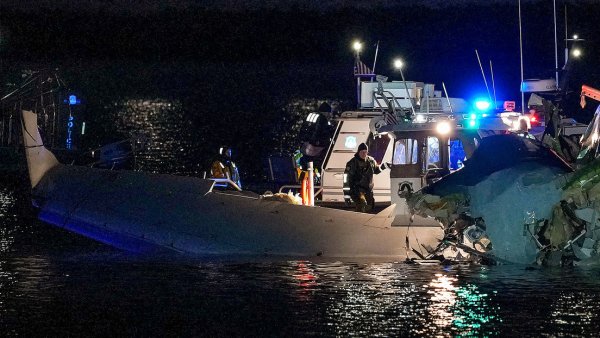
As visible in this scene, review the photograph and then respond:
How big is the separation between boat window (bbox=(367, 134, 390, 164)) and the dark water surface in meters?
3.93

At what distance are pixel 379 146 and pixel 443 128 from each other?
3.00 m

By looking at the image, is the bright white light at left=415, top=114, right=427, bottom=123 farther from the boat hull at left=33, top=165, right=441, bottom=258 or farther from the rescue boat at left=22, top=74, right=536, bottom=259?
the boat hull at left=33, top=165, right=441, bottom=258

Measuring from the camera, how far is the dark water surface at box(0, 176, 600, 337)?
54.3ft

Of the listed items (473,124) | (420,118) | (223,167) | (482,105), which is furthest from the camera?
(223,167)

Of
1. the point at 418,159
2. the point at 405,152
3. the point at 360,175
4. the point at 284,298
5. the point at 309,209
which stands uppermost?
the point at 405,152

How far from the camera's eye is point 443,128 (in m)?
22.8

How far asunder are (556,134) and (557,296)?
19.3 ft

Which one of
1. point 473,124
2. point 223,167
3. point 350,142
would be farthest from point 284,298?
point 223,167

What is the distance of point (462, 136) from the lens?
2244 centimetres

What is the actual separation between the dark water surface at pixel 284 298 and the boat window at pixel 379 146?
393 cm

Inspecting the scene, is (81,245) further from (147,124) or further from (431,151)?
(147,124)

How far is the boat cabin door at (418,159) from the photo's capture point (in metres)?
22.6

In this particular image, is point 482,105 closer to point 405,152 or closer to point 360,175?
point 405,152

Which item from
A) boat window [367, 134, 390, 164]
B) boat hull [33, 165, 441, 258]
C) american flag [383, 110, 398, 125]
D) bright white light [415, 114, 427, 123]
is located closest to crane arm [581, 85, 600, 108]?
bright white light [415, 114, 427, 123]
